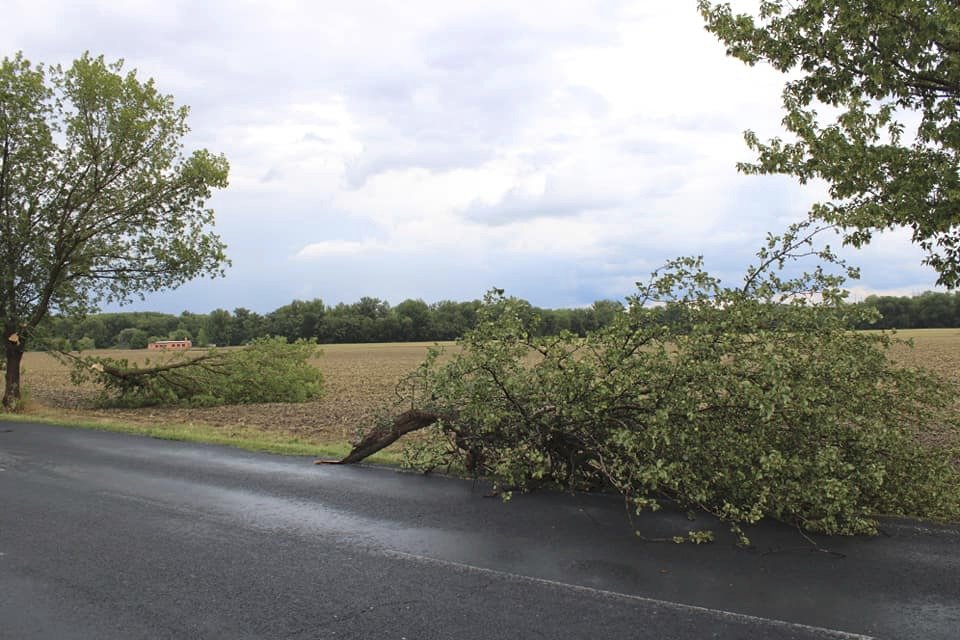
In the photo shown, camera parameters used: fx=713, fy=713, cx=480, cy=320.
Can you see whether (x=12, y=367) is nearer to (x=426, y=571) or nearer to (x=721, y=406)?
(x=426, y=571)

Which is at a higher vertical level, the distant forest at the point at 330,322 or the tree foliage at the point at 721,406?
the distant forest at the point at 330,322

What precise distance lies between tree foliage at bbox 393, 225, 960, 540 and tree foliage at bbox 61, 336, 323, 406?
44.0 feet

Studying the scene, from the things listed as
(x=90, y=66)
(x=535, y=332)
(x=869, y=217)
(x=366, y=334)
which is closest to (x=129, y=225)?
(x=90, y=66)

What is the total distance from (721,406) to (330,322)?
102129mm

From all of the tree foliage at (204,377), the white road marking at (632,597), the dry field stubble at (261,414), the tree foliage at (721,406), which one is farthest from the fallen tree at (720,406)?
the tree foliage at (204,377)

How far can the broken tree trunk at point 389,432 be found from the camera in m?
9.02

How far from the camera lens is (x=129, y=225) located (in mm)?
18984

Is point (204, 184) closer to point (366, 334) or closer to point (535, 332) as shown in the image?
point (535, 332)

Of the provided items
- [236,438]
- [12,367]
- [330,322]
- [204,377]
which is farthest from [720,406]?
[330,322]

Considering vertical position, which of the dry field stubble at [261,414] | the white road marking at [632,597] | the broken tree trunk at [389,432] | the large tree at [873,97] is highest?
the large tree at [873,97]

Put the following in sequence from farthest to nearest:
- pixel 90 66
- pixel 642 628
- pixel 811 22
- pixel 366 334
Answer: pixel 366 334
pixel 90 66
pixel 811 22
pixel 642 628

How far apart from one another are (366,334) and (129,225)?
86331 mm

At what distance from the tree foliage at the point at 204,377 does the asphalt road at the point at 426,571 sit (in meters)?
11.9

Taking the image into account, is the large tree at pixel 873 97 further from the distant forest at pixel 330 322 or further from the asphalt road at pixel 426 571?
the distant forest at pixel 330 322
